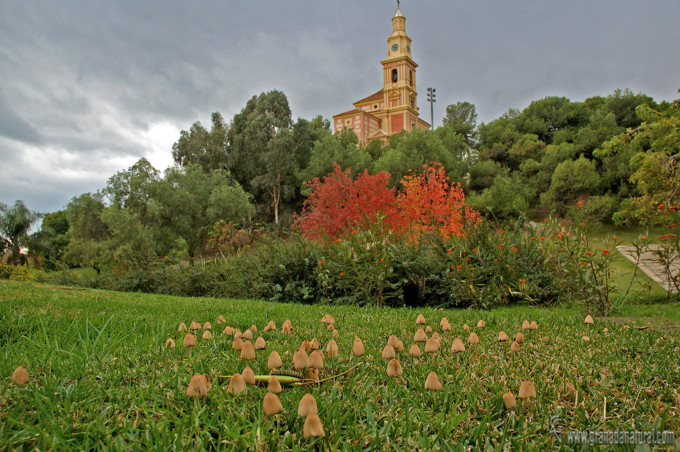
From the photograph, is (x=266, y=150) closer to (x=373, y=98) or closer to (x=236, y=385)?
(x=373, y=98)

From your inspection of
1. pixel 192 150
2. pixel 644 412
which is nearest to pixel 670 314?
pixel 644 412

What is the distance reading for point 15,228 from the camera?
2406 cm

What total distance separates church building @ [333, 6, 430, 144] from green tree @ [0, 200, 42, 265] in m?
Answer: 32.8

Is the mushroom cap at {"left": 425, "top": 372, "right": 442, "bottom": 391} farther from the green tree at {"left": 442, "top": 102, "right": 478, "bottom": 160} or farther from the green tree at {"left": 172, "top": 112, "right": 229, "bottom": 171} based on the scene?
the green tree at {"left": 442, "top": 102, "right": 478, "bottom": 160}

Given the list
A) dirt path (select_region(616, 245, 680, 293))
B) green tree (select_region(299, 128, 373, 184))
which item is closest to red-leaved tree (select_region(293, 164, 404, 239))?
dirt path (select_region(616, 245, 680, 293))

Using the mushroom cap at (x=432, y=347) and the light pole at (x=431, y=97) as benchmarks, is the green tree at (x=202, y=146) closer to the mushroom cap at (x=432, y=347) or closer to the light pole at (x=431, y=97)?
the light pole at (x=431, y=97)

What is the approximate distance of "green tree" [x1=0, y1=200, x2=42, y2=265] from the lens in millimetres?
23422

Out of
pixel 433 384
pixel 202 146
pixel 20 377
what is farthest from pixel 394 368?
pixel 202 146

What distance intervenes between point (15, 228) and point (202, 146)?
1702 centimetres

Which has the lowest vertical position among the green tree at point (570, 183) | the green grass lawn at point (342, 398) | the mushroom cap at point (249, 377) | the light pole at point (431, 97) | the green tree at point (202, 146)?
the green grass lawn at point (342, 398)

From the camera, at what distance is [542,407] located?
4.13 ft

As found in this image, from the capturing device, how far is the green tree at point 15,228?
23.4 m

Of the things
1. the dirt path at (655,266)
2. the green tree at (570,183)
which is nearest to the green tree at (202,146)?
the green tree at (570,183)

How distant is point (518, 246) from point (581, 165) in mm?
26501
